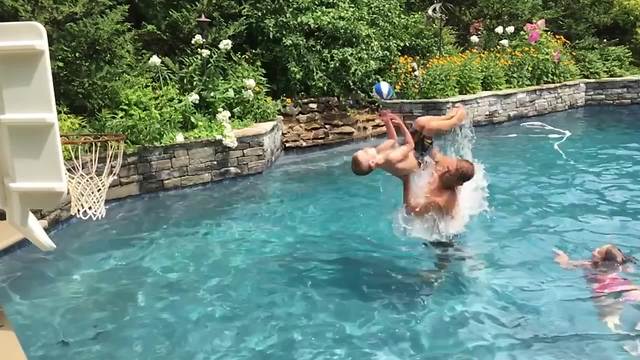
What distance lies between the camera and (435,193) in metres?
6.68

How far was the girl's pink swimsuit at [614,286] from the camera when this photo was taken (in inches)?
234

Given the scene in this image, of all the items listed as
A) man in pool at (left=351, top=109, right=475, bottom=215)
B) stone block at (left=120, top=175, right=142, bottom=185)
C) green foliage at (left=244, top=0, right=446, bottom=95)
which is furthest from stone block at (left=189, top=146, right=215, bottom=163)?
man in pool at (left=351, top=109, right=475, bottom=215)

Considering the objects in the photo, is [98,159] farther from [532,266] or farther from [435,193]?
[532,266]

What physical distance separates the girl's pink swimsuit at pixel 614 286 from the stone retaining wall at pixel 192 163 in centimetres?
572

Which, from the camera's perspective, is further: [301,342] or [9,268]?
[9,268]

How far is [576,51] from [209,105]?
425 inches

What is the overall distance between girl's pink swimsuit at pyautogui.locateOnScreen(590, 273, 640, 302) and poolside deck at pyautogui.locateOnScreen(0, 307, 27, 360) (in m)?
4.83

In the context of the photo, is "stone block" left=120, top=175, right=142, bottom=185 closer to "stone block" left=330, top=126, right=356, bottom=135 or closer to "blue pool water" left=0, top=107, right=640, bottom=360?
"blue pool water" left=0, top=107, right=640, bottom=360

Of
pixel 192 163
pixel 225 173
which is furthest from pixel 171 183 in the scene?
pixel 225 173

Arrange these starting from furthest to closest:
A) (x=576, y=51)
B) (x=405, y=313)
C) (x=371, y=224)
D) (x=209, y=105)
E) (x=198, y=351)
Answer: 1. (x=576, y=51)
2. (x=209, y=105)
3. (x=371, y=224)
4. (x=405, y=313)
5. (x=198, y=351)

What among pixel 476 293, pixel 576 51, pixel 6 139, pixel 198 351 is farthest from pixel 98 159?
pixel 576 51

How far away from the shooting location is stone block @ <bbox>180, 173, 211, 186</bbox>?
10070mm

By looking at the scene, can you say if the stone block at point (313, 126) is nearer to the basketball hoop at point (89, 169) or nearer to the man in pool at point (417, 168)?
the basketball hoop at point (89, 169)

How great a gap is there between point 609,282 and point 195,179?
602 cm
